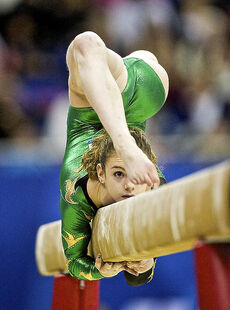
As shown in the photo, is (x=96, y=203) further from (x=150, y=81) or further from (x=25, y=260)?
(x=25, y=260)

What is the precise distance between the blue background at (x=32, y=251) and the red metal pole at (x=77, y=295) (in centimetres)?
90

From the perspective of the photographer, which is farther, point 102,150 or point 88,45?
point 102,150

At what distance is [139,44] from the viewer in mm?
4797

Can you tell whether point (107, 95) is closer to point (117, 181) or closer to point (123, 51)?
point (117, 181)

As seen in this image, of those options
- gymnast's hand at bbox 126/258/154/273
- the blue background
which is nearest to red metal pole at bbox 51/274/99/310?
gymnast's hand at bbox 126/258/154/273

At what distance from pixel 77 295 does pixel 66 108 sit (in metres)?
1.94

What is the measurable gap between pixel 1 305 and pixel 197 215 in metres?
2.58

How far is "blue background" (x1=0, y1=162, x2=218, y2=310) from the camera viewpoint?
3686mm

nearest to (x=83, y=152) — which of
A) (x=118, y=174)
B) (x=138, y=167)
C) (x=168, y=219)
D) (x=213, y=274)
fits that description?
(x=118, y=174)

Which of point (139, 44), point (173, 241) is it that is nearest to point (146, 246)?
point (173, 241)

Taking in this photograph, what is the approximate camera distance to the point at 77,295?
2809mm

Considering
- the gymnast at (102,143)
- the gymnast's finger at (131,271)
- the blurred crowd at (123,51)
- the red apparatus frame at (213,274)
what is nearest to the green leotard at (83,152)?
Answer: the gymnast at (102,143)

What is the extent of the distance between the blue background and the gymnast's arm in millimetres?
1521

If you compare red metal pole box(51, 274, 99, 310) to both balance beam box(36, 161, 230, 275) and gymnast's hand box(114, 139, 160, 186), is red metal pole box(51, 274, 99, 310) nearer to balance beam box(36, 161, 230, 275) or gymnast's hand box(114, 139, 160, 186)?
balance beam box(36, 161, 230, 275)
